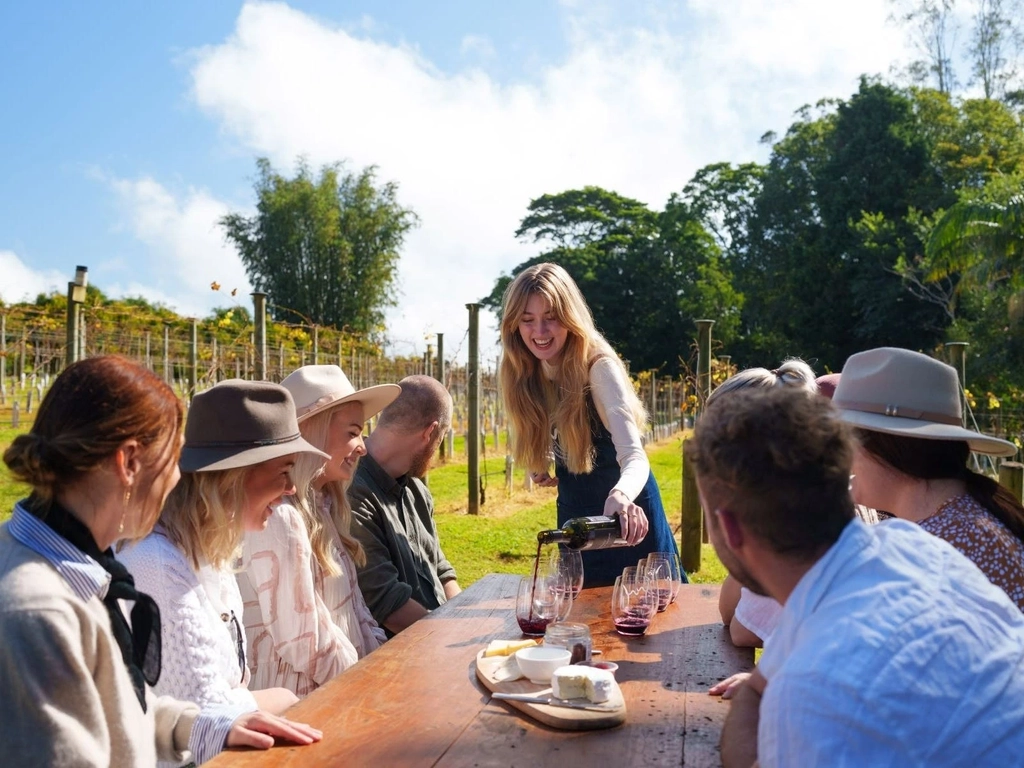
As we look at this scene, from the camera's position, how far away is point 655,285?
4084 centimetres

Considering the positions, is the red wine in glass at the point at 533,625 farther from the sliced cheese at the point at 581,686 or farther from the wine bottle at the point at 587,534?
the sliced cheese at the point at 581,686

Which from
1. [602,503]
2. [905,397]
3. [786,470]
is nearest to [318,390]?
[602,503]

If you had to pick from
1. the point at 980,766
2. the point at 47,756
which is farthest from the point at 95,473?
the point at 980,766

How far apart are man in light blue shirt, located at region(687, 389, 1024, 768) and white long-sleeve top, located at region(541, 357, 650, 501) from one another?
216 cm

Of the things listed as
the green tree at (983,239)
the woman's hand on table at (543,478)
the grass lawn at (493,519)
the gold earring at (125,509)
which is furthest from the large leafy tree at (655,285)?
the gold earring at (125,509)

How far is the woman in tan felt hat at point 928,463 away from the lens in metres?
1.93

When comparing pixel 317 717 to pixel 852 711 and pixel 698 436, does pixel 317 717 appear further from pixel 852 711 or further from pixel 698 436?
pixel 852 711

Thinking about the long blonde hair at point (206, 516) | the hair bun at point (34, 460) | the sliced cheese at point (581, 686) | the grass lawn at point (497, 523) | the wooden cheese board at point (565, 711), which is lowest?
the grass lawn at point (497, 523)

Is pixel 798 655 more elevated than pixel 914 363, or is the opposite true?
pixel 914 363

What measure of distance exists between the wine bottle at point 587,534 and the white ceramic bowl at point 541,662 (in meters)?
0.46

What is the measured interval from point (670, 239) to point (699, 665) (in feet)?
132

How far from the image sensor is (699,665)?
2.38 metres

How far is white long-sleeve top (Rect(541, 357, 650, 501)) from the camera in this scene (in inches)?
137

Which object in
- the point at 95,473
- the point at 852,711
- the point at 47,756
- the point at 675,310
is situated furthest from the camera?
the point at 675,310
